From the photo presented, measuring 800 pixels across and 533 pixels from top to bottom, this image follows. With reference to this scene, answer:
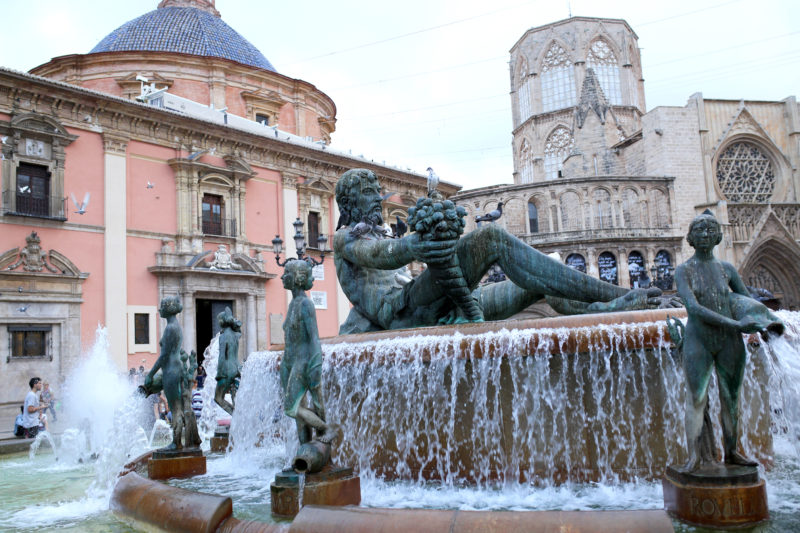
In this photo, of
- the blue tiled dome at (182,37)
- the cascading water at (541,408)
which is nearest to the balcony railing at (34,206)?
the blue tiled dome at (182,37)

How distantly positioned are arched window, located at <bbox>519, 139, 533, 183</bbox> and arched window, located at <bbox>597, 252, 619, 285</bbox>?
674 inches

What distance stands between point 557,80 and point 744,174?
16455 millimetres

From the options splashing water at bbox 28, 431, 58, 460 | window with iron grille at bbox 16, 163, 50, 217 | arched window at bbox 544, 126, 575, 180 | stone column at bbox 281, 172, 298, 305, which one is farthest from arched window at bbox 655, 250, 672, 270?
splashing water at bbox 28, 431, 58, 460

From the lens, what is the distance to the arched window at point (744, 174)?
4009cm

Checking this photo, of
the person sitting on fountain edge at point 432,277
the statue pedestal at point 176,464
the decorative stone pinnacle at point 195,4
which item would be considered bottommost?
the statue pedestal at point 176,464

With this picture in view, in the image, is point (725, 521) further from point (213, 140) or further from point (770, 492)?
point (213, 140)

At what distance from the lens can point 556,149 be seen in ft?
167

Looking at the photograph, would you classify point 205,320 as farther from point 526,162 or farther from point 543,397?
point 526,162

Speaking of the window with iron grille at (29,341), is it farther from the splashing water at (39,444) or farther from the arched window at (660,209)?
the arched window at (660,209)

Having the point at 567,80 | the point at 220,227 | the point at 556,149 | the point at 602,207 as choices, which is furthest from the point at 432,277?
the point at 567,80

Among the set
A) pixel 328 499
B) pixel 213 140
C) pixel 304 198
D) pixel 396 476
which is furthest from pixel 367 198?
pixel 304 198

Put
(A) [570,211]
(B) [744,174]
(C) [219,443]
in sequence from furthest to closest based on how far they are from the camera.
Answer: (B) [744,174], (A) [570,211], (C) [219,443]

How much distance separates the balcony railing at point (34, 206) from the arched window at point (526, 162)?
3884 centimetres

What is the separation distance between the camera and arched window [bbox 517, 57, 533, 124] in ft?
174
